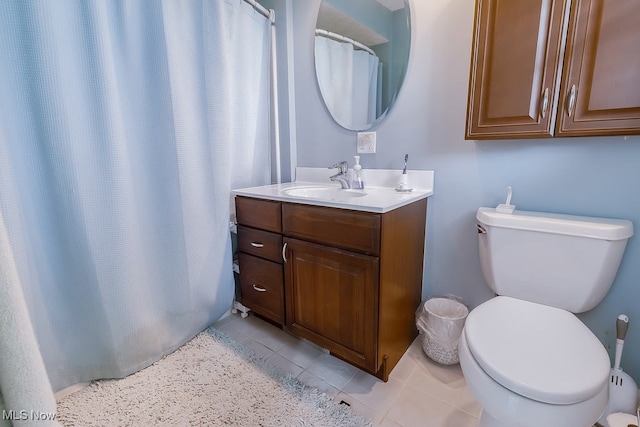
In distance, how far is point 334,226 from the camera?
1.14 metres

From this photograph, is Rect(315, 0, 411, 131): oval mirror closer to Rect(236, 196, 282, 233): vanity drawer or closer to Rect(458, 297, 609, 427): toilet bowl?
Rect(236, 196, 282, 233): vanity drawer

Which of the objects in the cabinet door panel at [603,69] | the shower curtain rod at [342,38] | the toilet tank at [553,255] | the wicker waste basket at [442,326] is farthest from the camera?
the shower curtain rod at [342,38]

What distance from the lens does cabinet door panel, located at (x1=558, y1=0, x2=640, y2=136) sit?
2.77ft

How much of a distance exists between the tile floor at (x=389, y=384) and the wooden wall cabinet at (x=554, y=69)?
104 cm

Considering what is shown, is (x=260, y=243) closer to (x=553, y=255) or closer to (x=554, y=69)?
(x=553, y=255)

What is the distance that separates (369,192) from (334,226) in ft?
1.21


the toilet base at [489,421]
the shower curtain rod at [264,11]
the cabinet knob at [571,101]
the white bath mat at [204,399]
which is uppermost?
the shower curtain rod at [264,11]

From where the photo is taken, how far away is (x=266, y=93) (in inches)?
71.1

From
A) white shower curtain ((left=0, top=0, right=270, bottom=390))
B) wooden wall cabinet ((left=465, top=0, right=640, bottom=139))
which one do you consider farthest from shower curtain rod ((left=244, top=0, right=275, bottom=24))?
wooden wall cabinet ((left=465, top=0, right=640, bottom=139))

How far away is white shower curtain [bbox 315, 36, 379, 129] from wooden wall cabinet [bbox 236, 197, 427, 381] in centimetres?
59

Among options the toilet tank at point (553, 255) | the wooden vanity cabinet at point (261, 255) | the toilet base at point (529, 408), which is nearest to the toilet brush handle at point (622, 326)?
the toilet tank at point (553, 255)

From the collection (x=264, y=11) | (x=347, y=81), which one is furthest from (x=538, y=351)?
(x=264, y=11)

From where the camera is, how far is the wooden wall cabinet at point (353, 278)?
42.6 inches

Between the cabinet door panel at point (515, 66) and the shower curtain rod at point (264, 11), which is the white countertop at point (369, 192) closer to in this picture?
the cabinet door panel at point (515, 66)
